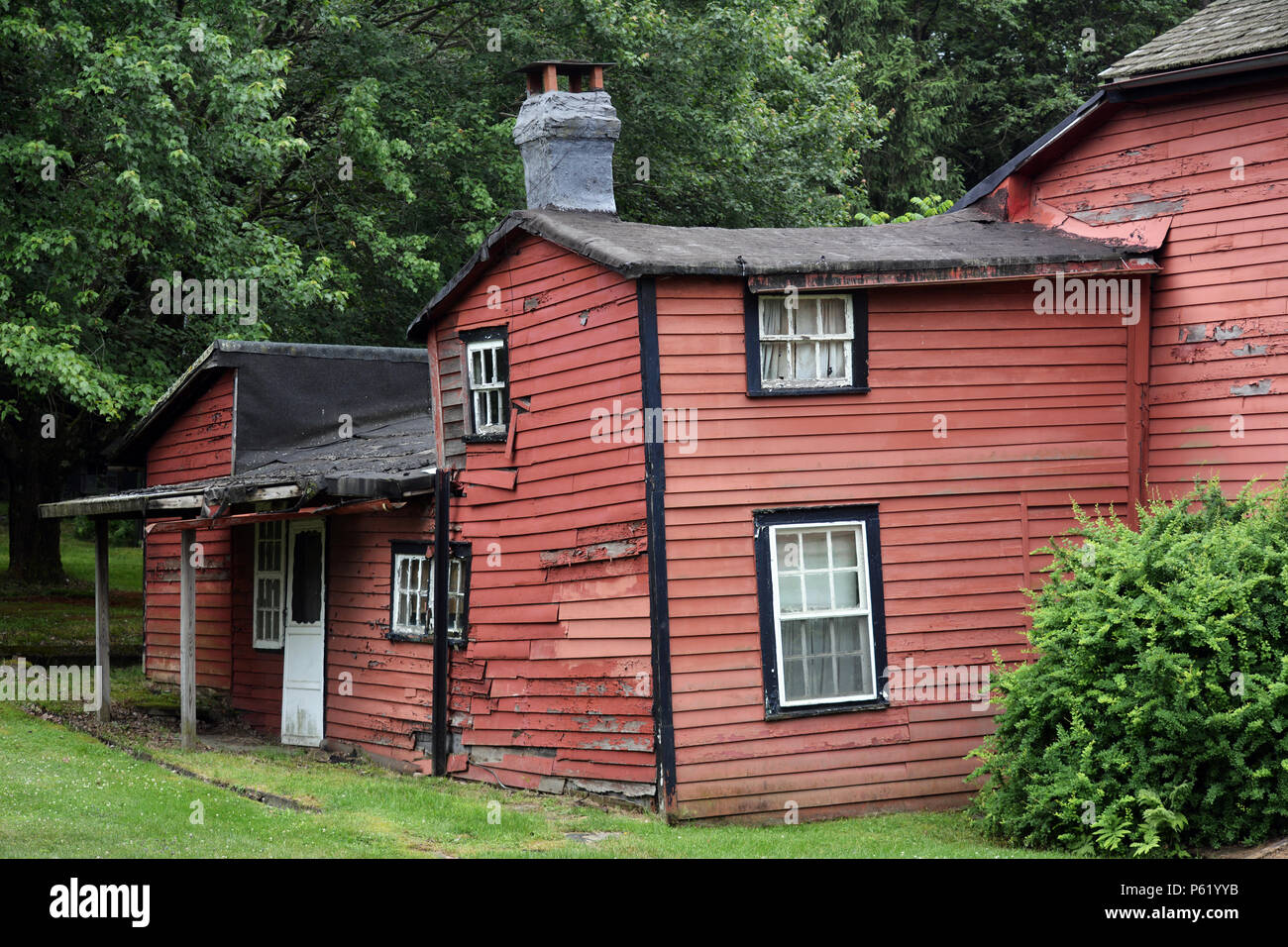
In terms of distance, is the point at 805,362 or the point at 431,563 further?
the point at 431,563

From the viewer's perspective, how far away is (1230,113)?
45.4 feet

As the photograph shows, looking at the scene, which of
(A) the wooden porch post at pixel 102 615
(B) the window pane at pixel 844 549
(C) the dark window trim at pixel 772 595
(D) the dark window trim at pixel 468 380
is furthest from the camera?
(A) the wooden porch post at pixel 102 615

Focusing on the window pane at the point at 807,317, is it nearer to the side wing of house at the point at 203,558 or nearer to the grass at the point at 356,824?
the grass at the point at 356,824

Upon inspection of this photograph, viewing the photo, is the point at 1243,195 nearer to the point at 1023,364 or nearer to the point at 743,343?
the point at 1023,364

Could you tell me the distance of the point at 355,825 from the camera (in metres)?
11.7

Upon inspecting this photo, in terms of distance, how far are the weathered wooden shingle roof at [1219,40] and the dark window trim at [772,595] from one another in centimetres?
529

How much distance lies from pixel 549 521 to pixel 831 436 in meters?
2.94

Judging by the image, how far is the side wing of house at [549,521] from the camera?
A: 13.0 meters

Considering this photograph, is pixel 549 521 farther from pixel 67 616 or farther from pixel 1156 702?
pixel 67 616

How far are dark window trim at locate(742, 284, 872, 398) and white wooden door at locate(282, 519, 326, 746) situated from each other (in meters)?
7.29

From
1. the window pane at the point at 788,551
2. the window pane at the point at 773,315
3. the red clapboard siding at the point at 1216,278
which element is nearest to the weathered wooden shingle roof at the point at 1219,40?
the red clapboard siding at the point at 1216,278

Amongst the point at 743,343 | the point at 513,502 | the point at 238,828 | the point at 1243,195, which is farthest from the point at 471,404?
the point at 1243,195

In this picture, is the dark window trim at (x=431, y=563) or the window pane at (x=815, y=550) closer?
the window pane at (x=815, y=550)

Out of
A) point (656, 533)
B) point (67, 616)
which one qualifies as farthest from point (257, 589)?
point (67, 616)
